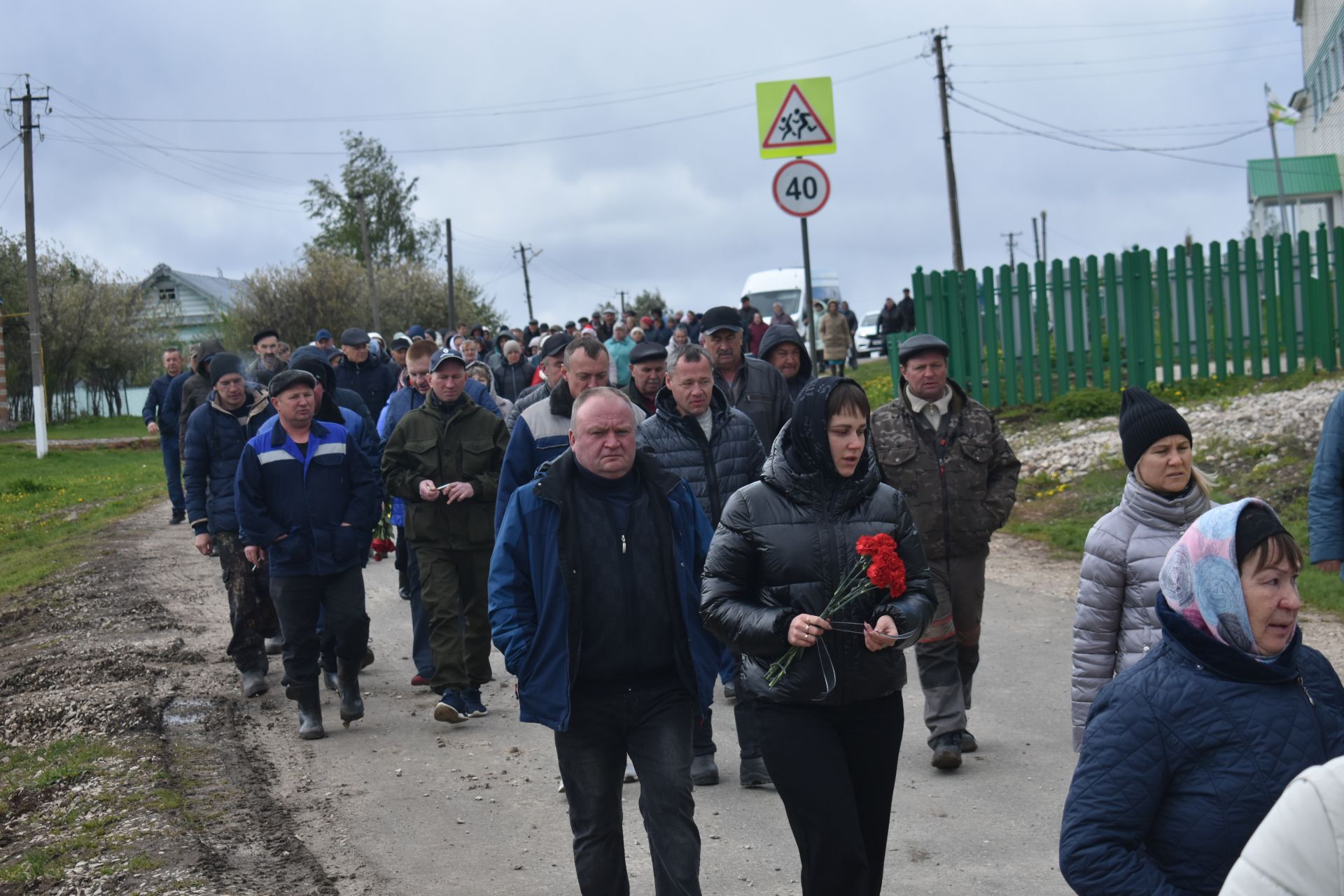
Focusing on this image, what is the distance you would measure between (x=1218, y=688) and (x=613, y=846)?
2.39m

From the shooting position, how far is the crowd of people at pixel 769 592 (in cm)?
284

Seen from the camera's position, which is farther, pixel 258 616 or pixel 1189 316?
pixel 1189 316

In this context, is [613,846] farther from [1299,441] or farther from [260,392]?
[1299,441]

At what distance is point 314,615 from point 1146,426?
17.3ft

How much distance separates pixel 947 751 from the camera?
6.87m

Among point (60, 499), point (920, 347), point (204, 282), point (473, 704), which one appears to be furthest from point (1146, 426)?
point (204, 282)

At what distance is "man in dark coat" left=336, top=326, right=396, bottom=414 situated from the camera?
13945 mm

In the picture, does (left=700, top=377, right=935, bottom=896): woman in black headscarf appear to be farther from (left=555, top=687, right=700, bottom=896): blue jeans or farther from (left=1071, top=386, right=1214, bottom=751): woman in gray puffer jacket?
(left=1071, top=386, right=1214, bottom=751): woman in gray puffer jacket

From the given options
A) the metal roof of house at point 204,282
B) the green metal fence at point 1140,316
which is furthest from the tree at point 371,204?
the green metal fence at point 1140,316

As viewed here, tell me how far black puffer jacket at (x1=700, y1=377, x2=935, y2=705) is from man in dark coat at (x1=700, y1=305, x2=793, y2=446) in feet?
12.1

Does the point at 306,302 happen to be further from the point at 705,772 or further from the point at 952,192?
the point at 705,772

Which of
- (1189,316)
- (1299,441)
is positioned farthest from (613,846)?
(1189,316)

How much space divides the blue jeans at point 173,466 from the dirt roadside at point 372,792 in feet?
19.7

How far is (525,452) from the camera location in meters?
7.50
